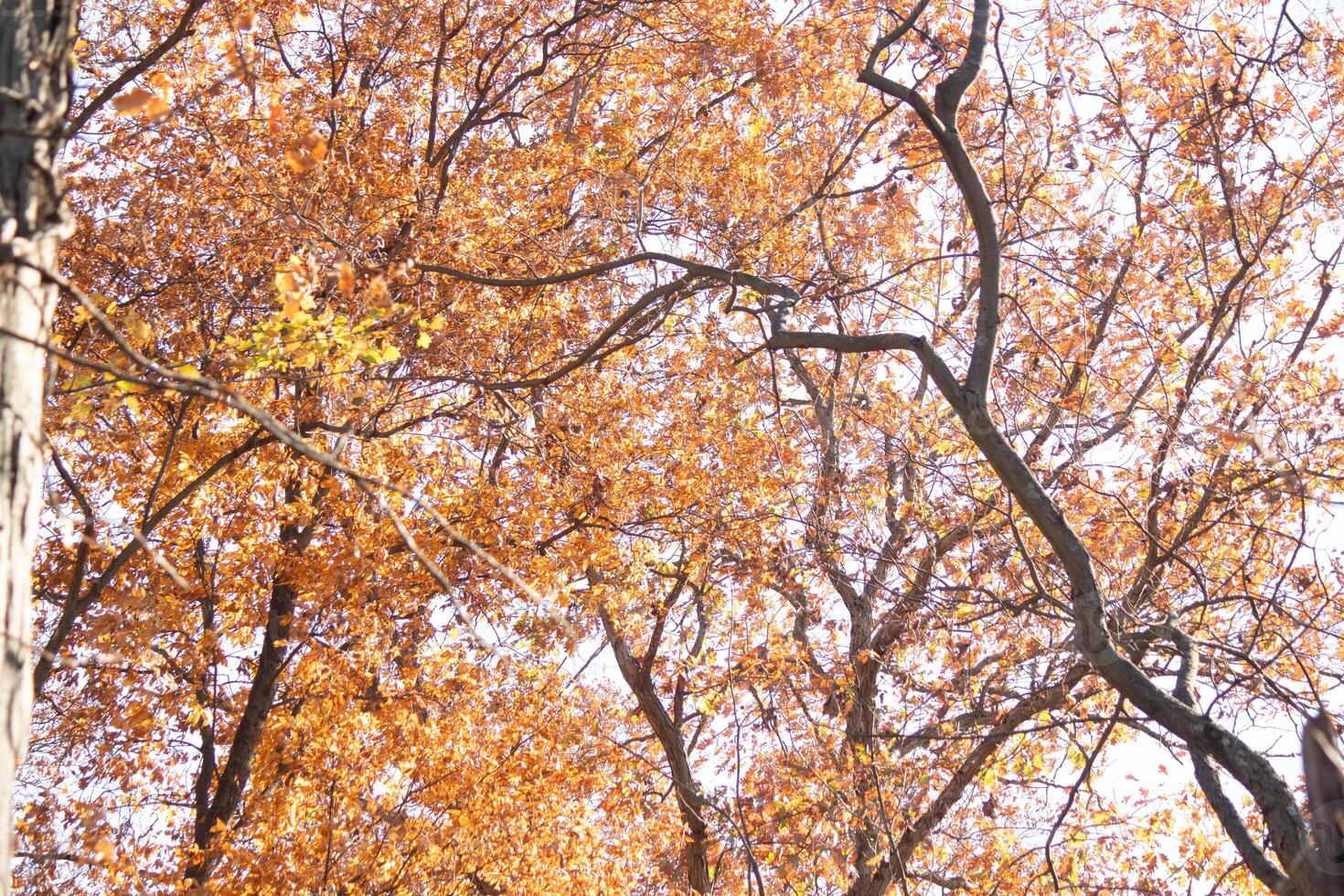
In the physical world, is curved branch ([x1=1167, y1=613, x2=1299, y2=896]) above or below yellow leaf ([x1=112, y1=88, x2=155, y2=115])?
below

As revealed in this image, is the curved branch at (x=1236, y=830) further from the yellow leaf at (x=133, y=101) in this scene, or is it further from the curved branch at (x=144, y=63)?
the curved branch at (x=144, y=63)

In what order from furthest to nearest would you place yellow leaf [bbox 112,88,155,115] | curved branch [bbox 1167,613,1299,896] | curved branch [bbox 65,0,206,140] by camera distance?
curved branch [bbox 65,0,206,140] < curved branch [bbox 1167,613,1299,896] < yellow leaf [bbox 112,88,155,115]

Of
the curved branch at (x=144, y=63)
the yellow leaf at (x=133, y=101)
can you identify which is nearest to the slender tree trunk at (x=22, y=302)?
the yellow leaf at (x=133, y=101)

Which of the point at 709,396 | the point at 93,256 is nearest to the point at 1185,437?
the point at 709,396

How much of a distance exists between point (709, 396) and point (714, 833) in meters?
4.85

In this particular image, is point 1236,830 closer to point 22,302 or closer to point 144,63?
point 22,302

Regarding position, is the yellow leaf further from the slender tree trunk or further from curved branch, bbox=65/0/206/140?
curved branch, bbox=65/0/206/140

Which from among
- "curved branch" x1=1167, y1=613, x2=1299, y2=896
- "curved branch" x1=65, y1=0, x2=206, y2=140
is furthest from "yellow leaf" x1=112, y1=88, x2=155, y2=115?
"curved branch" x1=65, y1=0, x2=206, y2=140

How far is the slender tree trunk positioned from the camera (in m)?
2.08

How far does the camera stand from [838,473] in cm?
1044

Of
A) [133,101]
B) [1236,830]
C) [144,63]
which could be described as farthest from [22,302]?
[144,63]

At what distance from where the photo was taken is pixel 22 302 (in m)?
2.20

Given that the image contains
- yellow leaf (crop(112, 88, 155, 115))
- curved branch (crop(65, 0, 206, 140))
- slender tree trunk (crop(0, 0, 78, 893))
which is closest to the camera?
slender tree trunk (crop(0, 0, 78, 893))

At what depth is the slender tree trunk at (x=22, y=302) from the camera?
82.0 inches
